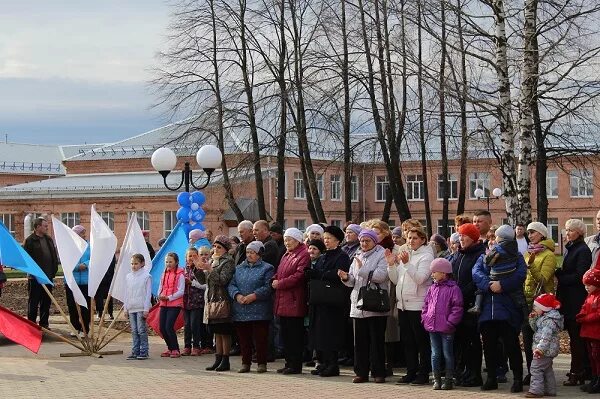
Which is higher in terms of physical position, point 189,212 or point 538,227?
point 189,212

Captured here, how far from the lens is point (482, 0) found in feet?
68.8

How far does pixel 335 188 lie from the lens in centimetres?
7006

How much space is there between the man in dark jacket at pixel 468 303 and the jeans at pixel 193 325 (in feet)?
16.1

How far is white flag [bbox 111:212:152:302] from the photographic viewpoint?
17.1 m

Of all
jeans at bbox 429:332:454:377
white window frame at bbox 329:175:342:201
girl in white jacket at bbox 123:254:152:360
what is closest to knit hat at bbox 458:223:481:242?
jeans at bbox 429:332:454:377

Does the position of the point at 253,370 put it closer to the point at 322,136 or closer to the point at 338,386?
the point at 338,386

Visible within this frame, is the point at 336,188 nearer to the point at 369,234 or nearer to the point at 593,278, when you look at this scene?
the point at 369,234

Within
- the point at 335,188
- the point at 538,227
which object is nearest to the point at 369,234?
the point at 538,227

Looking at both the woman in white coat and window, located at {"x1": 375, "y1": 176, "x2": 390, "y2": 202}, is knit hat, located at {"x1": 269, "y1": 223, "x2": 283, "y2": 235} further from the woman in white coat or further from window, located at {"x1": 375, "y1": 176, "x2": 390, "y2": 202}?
window, located at {"x1": 375, "y1": 176, "x2": 390, "y2": 202}

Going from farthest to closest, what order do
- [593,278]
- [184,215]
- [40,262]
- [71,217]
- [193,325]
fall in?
1. [71,217]
2. [184,215]
3. [40,262]
4. [193,325]
5. [593,278]

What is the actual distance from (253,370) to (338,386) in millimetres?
2064

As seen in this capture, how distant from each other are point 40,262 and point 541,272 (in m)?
10.9

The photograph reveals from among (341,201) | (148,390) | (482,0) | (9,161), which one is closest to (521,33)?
(482,0)

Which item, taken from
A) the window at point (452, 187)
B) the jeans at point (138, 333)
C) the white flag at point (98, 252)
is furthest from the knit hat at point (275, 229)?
the window at point (452, 187)
